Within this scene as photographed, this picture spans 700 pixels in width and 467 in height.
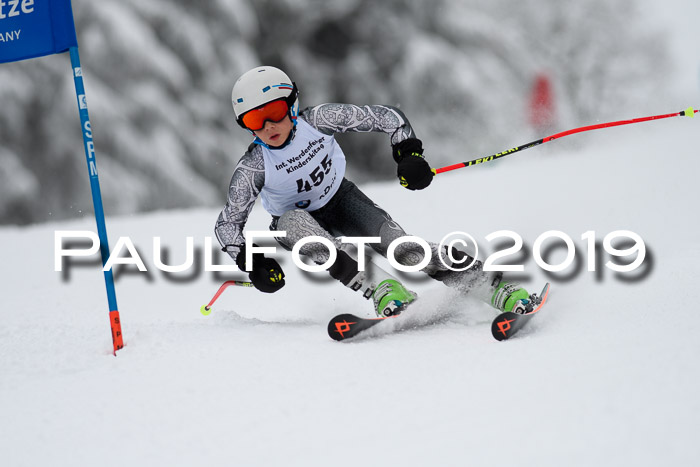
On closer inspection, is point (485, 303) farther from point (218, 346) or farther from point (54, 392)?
point (54, 392)

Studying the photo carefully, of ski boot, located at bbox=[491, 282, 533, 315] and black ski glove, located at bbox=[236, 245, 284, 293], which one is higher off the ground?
black ski glove, located at bbox=[236, 245, 284, 293]

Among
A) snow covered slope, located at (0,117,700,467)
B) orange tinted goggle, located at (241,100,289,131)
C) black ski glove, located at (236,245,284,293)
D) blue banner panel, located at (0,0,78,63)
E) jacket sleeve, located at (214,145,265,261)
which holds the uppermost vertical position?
blue banner panel, located at (0,0,78,63)

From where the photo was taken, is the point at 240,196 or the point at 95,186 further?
the point at 240,196

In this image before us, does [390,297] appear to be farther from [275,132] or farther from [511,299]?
[275,132]

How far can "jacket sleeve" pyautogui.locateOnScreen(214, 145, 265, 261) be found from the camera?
2969 millimetres

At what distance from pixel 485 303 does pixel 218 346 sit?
1.18 m

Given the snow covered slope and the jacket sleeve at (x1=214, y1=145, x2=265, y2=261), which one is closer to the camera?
the snow covered slope

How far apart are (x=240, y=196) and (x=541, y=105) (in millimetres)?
10420

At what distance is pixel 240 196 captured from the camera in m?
2.99

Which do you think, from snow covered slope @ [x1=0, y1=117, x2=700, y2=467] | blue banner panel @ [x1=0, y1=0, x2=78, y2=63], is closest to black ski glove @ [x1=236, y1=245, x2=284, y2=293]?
snow covered slope @ [x1=0, y1=117, x2=700, y2=467]

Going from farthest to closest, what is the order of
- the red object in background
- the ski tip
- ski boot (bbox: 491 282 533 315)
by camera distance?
the red object in background
ski boot (bbox: 491 282 533 315)
the ski tip

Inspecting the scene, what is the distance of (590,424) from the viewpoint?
1537 millimetres

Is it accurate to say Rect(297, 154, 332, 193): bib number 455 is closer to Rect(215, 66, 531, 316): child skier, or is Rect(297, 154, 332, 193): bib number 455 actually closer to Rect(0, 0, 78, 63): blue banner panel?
Rect(215, 66, 531, 316): child skier

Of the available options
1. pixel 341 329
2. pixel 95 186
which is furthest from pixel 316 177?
pixel 95 186
